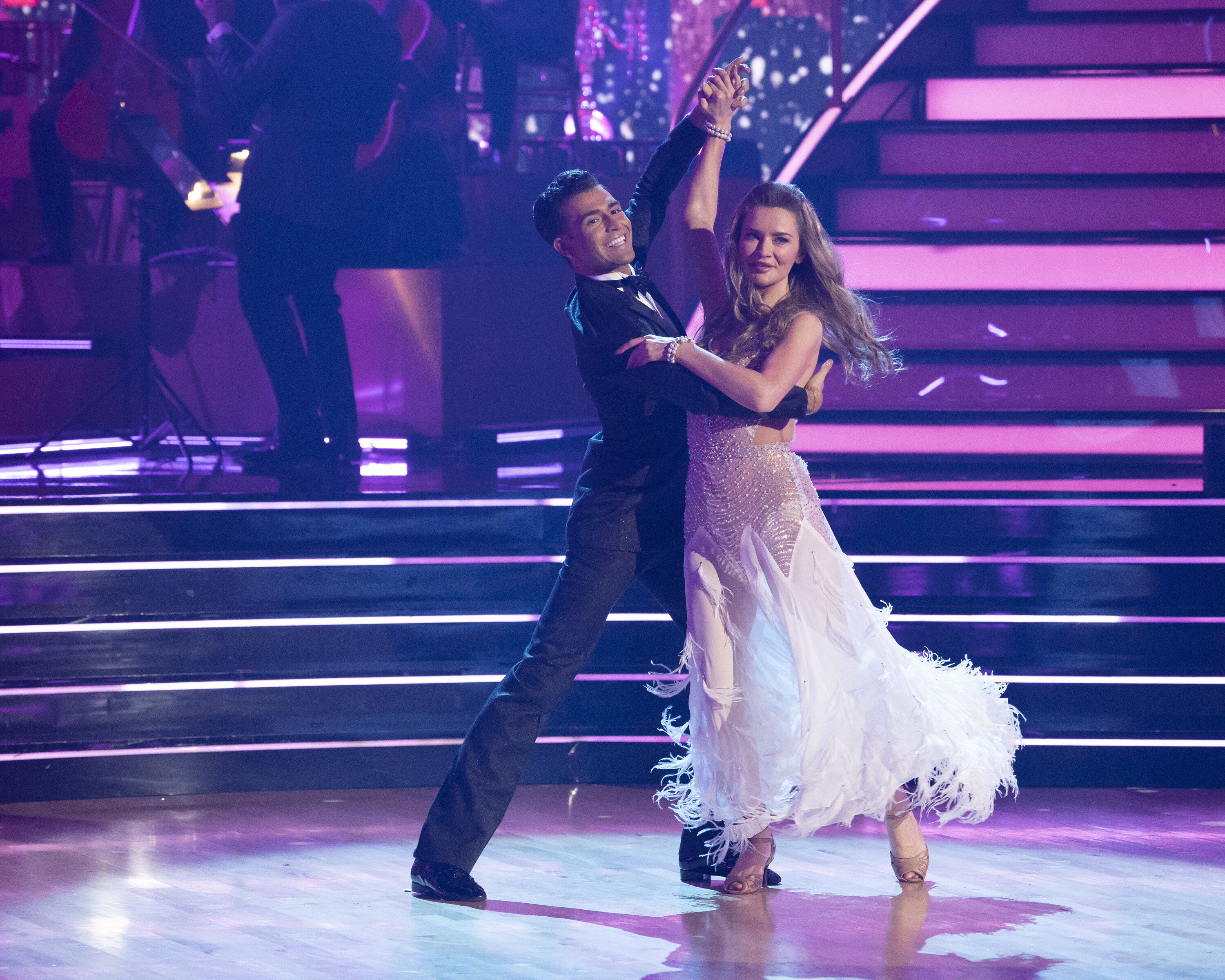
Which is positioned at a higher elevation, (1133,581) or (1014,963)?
(1133,581)

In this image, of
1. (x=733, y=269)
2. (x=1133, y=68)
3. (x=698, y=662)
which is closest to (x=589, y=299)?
(x=733, y=269)

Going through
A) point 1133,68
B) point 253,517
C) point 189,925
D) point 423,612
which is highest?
point 1133,68

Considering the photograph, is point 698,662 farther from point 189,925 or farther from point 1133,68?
point 1133,68

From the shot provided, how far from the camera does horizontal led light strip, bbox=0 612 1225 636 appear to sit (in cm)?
394

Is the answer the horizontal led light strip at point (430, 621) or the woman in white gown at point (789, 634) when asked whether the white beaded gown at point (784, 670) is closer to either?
the woman in white gown at point (789, 634)

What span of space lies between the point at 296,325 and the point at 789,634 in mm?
3419

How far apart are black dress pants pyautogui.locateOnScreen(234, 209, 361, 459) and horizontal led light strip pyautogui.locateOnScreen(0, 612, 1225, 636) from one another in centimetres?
173

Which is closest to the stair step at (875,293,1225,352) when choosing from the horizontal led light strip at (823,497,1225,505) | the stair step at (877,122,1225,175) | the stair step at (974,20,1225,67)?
the stair step at (877,122,1225,175)

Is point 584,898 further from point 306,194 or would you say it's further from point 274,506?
point 306,194

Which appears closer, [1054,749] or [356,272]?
[1054,749]

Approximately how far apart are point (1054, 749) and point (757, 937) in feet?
4.75

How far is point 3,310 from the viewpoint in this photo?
6449 mm

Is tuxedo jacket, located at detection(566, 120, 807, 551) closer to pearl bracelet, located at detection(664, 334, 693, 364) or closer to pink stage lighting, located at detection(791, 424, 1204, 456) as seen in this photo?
pearl bracelet, located at detection(664, 334, 693, 364)

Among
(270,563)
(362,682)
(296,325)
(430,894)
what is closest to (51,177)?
(296,325)
